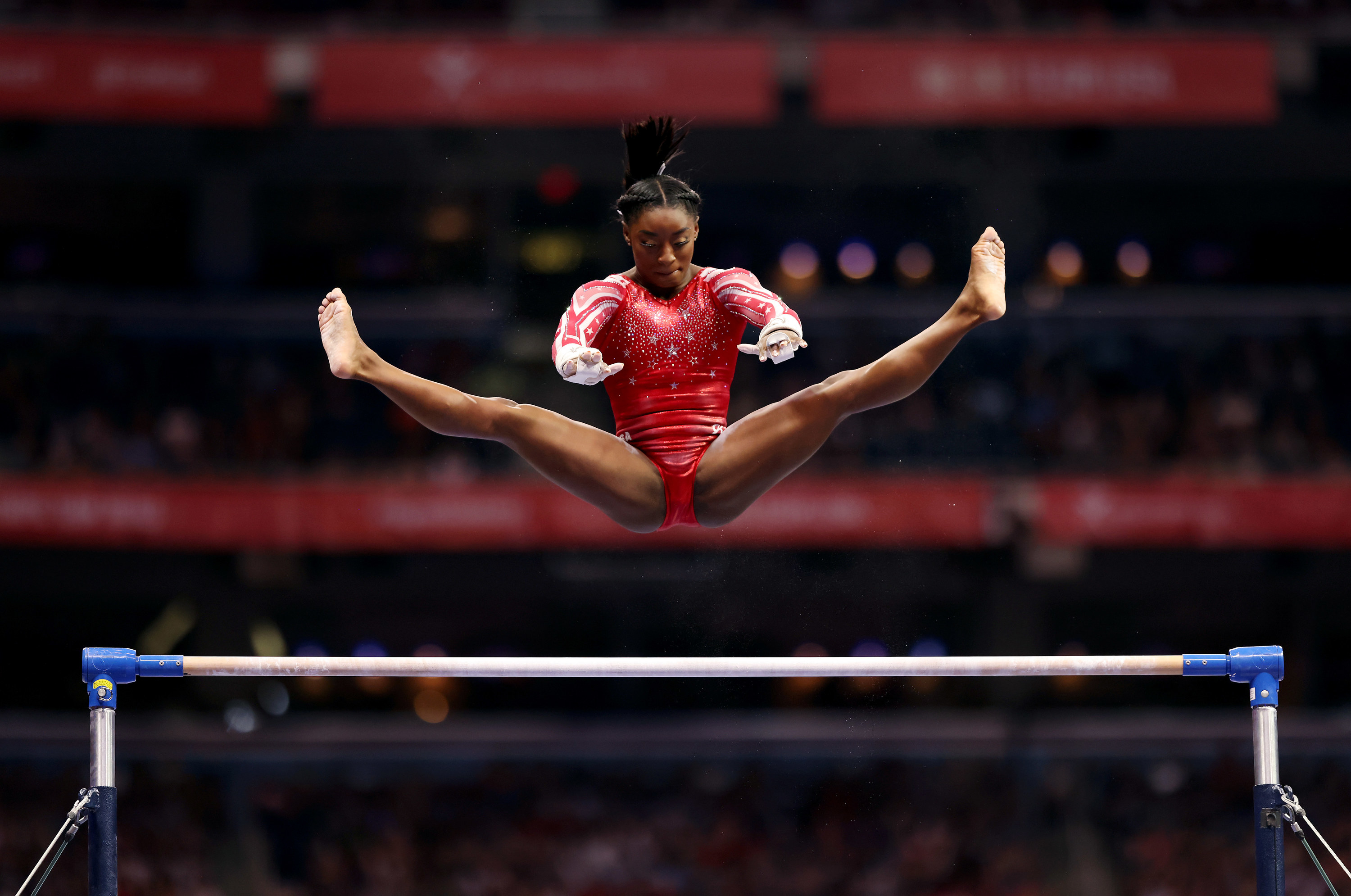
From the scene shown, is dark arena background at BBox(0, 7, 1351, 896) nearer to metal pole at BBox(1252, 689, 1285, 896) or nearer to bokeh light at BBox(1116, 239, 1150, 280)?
bokeh light at BBox(1116, 239, 1150, 280)

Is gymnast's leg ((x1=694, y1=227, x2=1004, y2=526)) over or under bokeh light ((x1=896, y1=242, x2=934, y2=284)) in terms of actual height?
under

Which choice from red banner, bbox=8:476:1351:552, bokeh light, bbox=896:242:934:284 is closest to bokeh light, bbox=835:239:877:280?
bokeh light, bbox=896:242:934:284

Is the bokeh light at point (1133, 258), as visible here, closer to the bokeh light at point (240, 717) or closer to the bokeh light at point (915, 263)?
the bokeh light at point (915, 263)

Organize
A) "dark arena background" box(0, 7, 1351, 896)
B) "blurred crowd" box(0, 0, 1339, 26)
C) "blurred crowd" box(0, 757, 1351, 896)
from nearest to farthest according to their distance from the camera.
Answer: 1. "blurred crowd" box(0, 757, 1351, 896)
2. "dark arena background" box(0, 7, 1351, 896)
3. "blurred crowd" box(0, 0, 1339, 26)

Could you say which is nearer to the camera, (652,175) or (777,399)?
(652,175)

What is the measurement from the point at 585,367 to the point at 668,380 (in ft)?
1.79

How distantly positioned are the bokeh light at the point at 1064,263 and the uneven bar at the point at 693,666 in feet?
26.6

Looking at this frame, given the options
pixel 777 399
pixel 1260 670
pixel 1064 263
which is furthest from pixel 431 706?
pixel 1260 670

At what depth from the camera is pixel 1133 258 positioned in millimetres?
11539

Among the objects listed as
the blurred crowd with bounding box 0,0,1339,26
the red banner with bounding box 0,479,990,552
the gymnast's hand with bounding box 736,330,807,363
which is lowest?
the gymnast's hand with bounding box 736,330,807,363

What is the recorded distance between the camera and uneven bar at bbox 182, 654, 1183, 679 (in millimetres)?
3594

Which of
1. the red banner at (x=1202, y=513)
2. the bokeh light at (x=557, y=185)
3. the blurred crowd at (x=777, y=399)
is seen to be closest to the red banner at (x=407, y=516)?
the blurred crowd at (x=777, y=399)

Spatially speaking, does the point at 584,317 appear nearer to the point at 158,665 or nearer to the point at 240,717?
the point at 158,665

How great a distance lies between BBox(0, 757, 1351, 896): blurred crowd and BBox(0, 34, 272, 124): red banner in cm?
500
